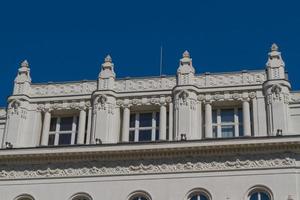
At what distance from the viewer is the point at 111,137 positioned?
46.6 m

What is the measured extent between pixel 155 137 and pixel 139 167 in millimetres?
2713

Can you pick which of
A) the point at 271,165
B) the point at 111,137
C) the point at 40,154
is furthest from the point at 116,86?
the point at 271,165

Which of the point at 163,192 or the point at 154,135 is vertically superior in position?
the point at 154,135

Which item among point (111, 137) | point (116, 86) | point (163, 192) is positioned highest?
point (116, 86)

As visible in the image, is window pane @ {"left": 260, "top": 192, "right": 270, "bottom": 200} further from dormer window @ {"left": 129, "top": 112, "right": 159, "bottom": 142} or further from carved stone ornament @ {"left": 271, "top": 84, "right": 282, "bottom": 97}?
dormer window @ {"left": 129, "top": 112, "right": 159, "bottom": 142}

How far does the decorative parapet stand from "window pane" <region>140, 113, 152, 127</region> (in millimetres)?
1587

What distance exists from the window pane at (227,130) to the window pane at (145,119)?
4.59 metres

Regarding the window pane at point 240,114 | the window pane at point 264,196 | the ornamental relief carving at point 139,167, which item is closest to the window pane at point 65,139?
the ornamental relief carving at point 139,167

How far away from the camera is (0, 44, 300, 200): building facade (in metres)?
43.7

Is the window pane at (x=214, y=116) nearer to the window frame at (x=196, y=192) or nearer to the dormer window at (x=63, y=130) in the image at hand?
the window frame at (x=196, y=192)

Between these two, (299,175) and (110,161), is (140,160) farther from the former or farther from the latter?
(299,175)

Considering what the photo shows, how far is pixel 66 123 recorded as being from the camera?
4859 cm

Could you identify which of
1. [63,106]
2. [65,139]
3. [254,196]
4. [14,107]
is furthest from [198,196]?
[14,107]

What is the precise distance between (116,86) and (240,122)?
8.28 meters
